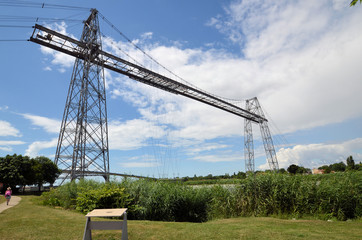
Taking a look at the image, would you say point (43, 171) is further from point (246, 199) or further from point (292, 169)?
point (292, 169)

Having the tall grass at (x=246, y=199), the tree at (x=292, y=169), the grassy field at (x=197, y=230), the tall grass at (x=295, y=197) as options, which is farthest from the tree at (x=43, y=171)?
the tree at (x=292, y=169)

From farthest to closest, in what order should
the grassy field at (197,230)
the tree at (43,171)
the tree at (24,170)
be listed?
1. the tree at (43,171)
2. the tree at (24,170)
3. the grassy field at (197,230)

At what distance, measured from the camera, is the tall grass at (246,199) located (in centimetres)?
848

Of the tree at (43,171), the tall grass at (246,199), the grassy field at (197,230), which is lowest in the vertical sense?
the grassy field at (197,230)

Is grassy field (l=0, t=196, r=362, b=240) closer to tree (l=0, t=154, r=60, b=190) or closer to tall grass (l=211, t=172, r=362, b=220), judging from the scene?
tall grass (l=211, t=172, r=362, b=220)

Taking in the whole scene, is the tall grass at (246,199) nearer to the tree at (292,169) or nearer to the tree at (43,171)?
the tree at (43,171)

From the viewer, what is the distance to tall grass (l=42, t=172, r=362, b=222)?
8477 mm

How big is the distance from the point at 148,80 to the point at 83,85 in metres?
8.43

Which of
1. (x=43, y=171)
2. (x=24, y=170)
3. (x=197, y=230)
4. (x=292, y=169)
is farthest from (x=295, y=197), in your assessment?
(x=292, y=169)

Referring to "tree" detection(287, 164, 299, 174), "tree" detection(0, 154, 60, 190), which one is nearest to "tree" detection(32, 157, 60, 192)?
"tree" detection(0, 154, 60, 190)

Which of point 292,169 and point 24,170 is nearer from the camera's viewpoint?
point 24,170

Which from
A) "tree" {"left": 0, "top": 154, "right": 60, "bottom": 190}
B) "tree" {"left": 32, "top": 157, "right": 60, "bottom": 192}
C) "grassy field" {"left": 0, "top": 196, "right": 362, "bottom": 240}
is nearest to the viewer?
"grassy field" {"left": 0, "top": 196, "right": 362, "bottom": 240}

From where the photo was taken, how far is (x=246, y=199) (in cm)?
954

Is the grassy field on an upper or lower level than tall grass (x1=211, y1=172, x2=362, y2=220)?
lower
